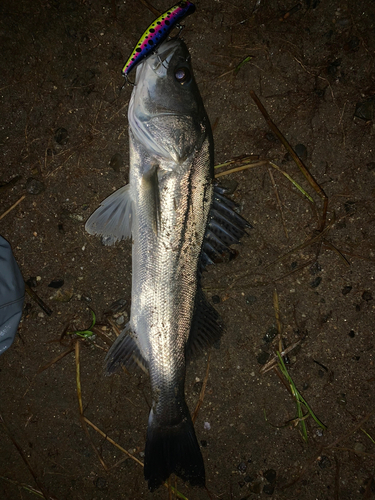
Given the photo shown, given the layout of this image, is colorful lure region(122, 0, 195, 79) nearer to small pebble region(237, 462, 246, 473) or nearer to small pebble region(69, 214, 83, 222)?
small pebble region(69, 214, 83, 222)

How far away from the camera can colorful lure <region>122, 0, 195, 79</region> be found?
2209 millimetres

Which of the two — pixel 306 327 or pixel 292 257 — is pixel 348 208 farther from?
pixel 306 327

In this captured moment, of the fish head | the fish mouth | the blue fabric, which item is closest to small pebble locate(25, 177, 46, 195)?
the blue fabric

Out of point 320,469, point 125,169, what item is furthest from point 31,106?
point 320,469

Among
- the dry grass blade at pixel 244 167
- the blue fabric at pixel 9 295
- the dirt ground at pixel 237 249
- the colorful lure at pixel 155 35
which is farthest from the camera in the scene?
the dry grass blade at pixel 244 167

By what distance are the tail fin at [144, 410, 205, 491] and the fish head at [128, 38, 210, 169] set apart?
7.01 feet

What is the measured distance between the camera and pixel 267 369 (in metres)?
3.00

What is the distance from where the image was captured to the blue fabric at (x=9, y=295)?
269 centimetres

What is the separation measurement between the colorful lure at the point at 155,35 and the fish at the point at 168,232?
6cm

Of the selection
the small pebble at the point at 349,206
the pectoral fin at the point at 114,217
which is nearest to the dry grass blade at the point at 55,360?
the pectoral fin at the point at 114,217

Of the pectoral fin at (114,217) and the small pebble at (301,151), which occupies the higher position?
the pectoral fin at (114,217)

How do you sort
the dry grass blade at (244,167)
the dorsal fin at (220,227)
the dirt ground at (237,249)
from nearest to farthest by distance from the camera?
the dorsal fin at (220,227) < the dirt ground at (237,249) < the dry grass blade at (244,167)

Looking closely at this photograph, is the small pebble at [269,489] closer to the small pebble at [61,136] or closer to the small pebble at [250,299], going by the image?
the small pebble at [250,299]

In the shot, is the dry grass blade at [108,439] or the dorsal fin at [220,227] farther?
the dry grass blade at [108,439]
